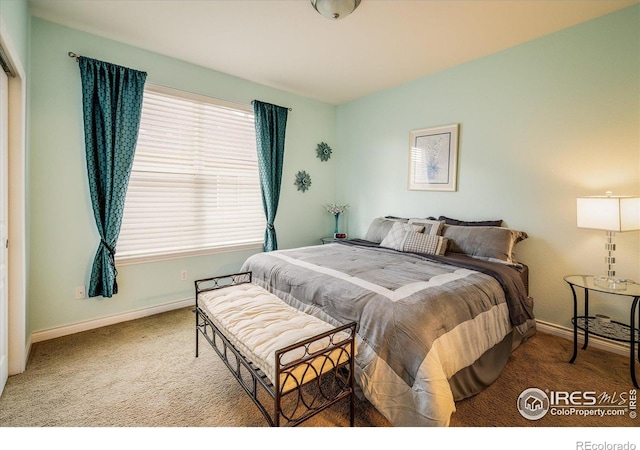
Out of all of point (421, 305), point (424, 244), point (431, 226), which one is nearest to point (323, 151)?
point (431, 226)

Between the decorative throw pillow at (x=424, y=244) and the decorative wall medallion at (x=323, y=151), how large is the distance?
2047mm

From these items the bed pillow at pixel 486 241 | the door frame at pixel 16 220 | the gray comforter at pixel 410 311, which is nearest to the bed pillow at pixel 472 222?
the bed pillow at pixel 486 241

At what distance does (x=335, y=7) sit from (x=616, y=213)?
241 centimetres

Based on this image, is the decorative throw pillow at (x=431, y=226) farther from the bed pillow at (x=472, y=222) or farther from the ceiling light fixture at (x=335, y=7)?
the ceiling light fixture at (x=335, y=7)

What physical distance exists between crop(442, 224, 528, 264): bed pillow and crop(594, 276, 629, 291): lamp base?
571 millimetres

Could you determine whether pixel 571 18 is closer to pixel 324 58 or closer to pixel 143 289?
pixel 324 58

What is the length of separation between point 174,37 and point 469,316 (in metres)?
3.31

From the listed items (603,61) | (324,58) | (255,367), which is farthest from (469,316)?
(324,58)

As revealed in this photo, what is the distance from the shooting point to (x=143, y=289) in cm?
310

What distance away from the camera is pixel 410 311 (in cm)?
163

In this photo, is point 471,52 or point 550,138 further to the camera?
point 471,52

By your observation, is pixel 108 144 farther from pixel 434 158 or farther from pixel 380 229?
pixel 434 158

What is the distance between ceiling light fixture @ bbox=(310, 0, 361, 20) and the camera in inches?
85.6

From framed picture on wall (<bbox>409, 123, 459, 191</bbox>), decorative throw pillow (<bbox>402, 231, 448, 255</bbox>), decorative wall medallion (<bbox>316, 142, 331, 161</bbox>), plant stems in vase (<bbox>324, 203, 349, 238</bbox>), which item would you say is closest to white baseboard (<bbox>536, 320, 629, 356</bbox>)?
decorative throw pillow (<bbox>402, 231, 448, 255</bbox>)
